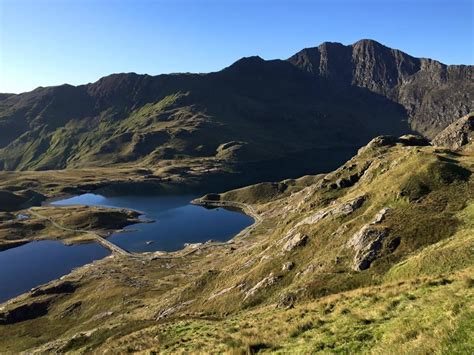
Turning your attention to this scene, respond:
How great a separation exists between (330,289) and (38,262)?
5809 inches

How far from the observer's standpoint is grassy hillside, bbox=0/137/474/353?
84.1 feet

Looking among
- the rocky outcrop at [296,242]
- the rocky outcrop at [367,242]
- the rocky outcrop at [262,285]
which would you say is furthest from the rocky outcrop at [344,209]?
the rocky outcrop at [262,285]

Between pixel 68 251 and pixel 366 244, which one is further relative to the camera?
pixel 68 251

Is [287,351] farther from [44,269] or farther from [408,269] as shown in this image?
[44,269]

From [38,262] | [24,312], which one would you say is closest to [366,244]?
[24,312]

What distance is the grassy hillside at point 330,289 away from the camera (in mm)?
25636

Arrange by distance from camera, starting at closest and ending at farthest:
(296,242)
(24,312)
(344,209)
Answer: (296,242), (344,209), (24,312)

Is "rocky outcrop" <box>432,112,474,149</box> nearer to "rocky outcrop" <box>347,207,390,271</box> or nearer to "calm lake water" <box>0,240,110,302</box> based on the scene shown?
"rocky outcrop" <box>347,207,390,271</box>

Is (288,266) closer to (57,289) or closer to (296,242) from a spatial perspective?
(296,242)

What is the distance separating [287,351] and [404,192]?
45907 mm

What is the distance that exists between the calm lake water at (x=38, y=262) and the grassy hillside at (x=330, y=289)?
28421 millimetres

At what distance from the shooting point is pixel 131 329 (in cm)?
6444

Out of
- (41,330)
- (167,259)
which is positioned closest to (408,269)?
(41,330)

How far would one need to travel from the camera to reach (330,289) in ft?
166
